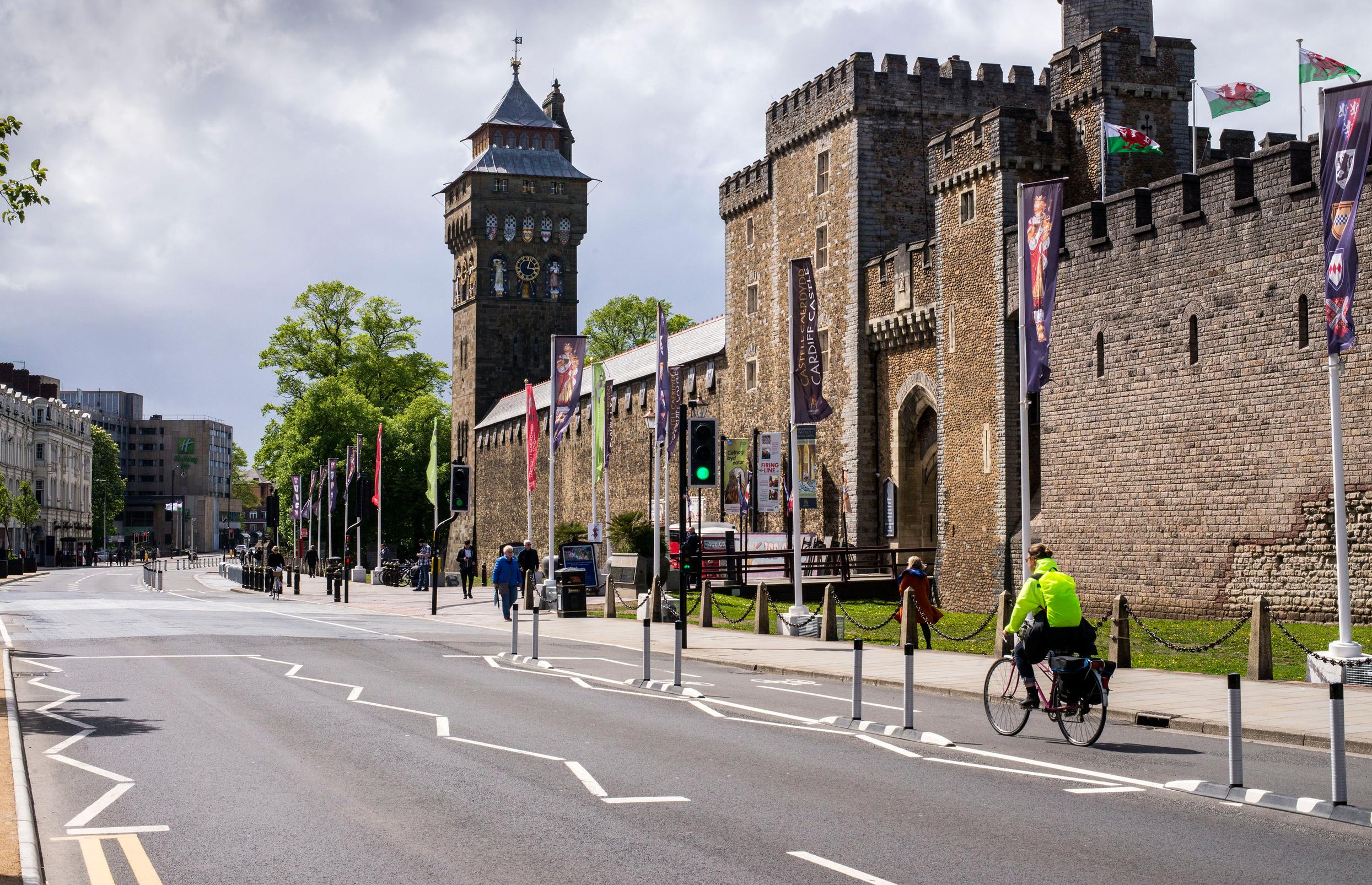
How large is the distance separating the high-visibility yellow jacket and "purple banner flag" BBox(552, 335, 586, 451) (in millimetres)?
27300

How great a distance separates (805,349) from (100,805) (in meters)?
20.2

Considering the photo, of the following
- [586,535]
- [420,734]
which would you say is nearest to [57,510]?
[586,535]

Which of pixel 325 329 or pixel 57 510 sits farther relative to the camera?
pixel 57 510

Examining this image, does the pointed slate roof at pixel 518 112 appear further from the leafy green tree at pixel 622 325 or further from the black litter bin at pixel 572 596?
the black litter bin at pixel 572 596

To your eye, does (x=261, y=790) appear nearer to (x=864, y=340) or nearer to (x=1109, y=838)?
(x=1109, y=838)

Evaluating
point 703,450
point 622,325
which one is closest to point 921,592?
point 703,450

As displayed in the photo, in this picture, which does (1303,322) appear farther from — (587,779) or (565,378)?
(587,779)

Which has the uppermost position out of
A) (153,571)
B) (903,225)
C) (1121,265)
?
(903,225)

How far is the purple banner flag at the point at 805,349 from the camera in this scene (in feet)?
89.5

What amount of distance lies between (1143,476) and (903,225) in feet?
55.1

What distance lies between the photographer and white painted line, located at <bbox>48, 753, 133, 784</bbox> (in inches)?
400

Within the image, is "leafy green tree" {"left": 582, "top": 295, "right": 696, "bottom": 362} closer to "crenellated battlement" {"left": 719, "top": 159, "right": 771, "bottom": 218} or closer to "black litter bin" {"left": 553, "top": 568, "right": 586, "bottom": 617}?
"crenellated battlement" {"left": 719, "top": 159, "right": 771, "bottom": 218}

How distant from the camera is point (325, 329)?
87.9 meters

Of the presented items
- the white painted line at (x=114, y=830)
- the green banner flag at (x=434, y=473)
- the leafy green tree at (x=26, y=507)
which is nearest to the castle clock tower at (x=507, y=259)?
the leafy green tree at (x=26, y=507)
